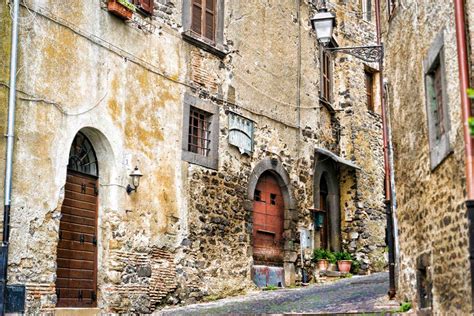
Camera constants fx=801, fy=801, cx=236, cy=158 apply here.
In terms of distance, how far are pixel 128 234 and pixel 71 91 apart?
2337mm

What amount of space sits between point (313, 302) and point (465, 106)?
5.01m

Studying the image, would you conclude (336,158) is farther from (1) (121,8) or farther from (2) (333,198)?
(1) (121,8)

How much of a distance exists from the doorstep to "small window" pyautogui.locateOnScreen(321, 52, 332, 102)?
8391mm

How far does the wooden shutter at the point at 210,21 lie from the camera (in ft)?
47.4

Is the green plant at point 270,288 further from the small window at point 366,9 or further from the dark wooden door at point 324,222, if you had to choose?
the small window at point 366,9

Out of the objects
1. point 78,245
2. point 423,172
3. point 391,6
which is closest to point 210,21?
point 391,6

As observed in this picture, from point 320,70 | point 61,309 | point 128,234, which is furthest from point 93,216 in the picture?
point 320,70

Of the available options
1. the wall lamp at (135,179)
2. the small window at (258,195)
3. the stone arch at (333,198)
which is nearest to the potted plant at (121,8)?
the wall lamp at (135,179)

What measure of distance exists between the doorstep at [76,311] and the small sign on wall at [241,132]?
4.35 meters

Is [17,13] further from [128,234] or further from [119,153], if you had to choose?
[128,234]

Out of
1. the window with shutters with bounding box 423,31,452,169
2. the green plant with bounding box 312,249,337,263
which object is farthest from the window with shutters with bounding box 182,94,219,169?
the window with shutters with bounding box 423,31,452,169

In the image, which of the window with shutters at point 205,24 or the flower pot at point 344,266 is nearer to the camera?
the window with shutters at point 205,24

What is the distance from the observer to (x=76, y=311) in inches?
440

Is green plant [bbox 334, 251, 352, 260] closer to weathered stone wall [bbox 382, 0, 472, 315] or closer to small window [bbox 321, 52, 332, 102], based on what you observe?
small window [bbox 321, 52, 332, 102]
